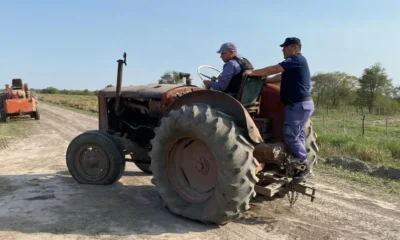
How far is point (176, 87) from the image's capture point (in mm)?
5992

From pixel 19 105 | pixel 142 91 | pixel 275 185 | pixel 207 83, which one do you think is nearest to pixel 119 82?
A: pixel 142 91

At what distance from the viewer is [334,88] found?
167 feet

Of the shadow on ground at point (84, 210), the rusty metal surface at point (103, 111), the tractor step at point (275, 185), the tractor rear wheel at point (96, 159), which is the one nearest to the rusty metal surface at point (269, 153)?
the tractor step at point (275, 185)

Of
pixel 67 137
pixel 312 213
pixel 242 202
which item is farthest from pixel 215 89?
pixel 67 137

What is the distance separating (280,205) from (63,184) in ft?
12.0

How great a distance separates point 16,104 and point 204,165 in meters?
17.5

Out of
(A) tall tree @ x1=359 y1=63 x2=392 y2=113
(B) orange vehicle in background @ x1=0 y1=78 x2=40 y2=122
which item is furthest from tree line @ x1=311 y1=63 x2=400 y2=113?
(B) orange vehicle in background @ x1=0 y1=78 x2=40 y2=122

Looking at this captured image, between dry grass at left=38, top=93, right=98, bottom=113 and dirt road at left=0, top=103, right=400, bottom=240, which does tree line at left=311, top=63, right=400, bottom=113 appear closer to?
dry grass at left=38, top=93, right=98, bottom=113

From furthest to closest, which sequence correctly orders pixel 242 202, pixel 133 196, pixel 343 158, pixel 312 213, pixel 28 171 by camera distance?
pixel 343 158, pixel 28 171, pixel 133 196, pixel 312 213, pixel 242 202

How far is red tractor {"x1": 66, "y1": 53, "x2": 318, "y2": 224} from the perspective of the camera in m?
4.24

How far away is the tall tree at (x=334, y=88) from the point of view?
4950 centimetres

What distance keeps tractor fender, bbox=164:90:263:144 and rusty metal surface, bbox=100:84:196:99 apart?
1.02 m

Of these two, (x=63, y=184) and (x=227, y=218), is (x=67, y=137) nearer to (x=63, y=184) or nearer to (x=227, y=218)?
(x=63, y=184)

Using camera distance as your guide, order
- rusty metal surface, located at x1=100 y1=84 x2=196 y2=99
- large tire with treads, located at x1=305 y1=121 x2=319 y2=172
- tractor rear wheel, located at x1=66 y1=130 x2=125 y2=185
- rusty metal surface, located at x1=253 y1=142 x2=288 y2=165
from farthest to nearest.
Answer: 1. tractor rear wheel, located at x1=66 y1=130 x2=125 y2=185
2. rusty metal surface, located at x1=100 y1=84 x2=196 y2=99
3. large tire with treads, located at x1=305 y1=121 x2=319 y2=172
4. rusty metal surface, located at x1=253 y1=142 x2=288 y2=165
